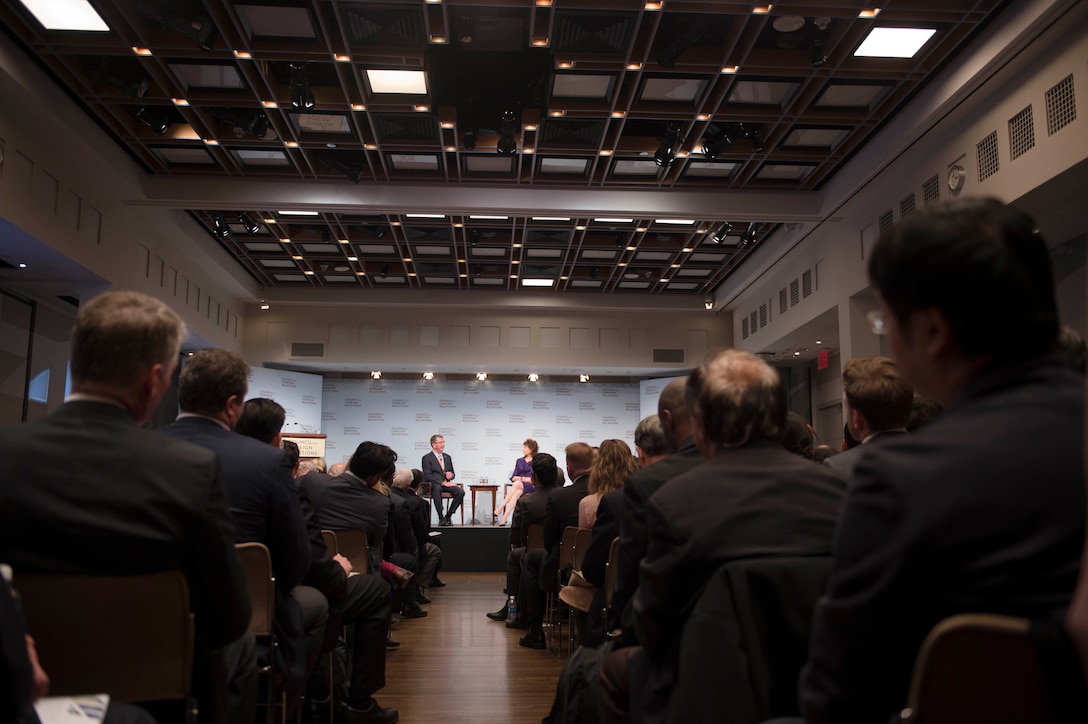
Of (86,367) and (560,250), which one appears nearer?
(86,367)

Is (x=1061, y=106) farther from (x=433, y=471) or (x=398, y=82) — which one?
(x=433, y=471)

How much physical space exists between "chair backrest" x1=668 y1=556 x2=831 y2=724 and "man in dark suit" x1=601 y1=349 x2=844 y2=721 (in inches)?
1.6

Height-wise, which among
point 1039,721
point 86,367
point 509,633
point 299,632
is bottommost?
point 509,633

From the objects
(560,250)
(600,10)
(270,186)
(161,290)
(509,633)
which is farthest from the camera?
(560,250)

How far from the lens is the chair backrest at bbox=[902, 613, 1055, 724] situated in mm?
905

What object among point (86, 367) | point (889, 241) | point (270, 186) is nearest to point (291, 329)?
point (270, 186)

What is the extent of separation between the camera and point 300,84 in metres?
6.48

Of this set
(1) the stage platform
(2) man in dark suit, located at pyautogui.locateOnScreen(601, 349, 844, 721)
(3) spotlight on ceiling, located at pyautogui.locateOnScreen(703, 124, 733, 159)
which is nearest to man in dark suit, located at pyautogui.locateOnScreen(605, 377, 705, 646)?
(2) man in dark suit, located at pyautogui.locateOnScreen(601, 349, 844, 721)

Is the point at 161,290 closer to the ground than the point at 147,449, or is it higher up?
higher up

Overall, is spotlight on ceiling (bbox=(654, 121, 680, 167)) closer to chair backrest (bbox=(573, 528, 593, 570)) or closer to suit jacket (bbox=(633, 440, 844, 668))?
chair backrest (bbox=(573, 528, 593, 570))

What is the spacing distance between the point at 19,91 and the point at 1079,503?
7.70 m

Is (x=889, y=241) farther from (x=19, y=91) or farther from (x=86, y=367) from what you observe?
(x=19, y=91)

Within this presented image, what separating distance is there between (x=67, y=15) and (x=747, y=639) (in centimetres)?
653

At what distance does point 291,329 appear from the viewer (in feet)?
44.5
